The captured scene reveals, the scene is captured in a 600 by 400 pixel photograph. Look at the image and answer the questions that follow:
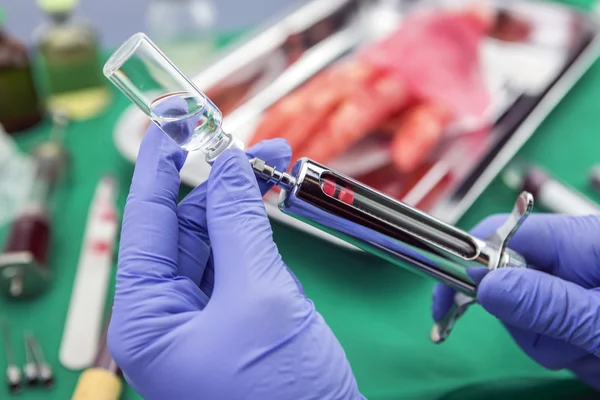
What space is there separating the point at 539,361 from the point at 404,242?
0.25m

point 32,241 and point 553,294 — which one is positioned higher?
point 553,294

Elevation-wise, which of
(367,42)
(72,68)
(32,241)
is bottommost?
(32,241)

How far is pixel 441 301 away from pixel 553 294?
0.15 metres

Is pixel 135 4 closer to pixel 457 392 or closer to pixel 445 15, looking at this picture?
pixel 445 15

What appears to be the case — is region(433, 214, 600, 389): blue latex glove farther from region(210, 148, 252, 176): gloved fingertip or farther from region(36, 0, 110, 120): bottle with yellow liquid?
region(36, 0, 110, 120): bottle with yellow liquid

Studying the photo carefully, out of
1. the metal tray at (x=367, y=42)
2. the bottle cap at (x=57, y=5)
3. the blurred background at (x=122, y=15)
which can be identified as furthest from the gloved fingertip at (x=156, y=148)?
the blurred background at (x=122, y=15)

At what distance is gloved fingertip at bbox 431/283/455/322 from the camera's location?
0.71 meters

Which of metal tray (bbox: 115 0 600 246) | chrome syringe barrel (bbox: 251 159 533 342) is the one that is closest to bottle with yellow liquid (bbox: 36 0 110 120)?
metal tray (bbox: 115 0 600 246)

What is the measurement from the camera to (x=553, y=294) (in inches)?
23.1

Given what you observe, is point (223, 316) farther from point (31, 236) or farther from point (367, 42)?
point (367, 42)

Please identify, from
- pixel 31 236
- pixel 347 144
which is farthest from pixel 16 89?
pixel 347 144

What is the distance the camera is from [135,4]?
59.1 inches

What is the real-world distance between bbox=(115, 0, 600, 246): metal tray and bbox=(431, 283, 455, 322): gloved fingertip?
0.13 meters

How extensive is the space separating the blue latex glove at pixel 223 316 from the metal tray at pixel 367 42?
27 centimetres
